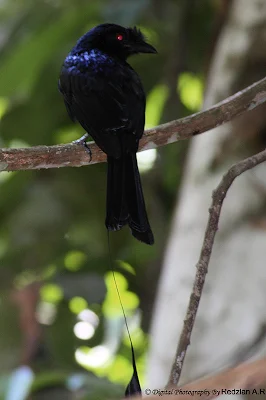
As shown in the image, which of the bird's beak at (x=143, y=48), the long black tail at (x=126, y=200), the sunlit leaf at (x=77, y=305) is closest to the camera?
the long black tail at (x=126, y=200)

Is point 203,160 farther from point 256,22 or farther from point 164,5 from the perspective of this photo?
point 164,5

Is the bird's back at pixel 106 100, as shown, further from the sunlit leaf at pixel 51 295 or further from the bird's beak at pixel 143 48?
the sunlit leaf at pixel 51 295

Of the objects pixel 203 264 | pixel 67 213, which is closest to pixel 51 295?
pixel 67 213

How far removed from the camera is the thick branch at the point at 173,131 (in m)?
1.48

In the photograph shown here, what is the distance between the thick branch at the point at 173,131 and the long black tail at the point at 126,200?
0.30ft

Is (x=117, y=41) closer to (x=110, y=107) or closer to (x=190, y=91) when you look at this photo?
(x=110, y=107)

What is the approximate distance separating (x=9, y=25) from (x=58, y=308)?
1.76 m

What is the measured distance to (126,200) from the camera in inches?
54.8

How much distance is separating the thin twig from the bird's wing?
38 cm

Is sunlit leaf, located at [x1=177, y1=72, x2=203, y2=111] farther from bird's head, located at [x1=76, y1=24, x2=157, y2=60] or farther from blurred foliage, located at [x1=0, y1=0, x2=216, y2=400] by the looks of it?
bird's head, located at [x1=76, y1=24, x2=157, y2=60]

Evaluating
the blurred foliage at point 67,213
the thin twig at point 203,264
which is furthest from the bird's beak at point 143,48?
the thin twig at point 203,264

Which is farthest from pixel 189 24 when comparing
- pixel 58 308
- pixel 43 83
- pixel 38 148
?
pixel 38 148

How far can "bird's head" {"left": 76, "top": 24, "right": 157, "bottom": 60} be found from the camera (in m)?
2.07

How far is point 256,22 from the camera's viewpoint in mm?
2562
